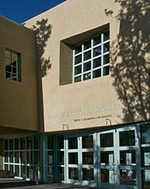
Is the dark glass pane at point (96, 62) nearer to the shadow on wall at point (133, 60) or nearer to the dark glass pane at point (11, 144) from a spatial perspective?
the shadow on wall at point (133, 60)

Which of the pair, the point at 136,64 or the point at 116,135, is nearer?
the point at 136,64

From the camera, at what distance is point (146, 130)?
13336mm

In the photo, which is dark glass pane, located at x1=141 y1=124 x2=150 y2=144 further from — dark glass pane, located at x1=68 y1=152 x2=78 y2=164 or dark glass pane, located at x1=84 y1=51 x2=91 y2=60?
dark glass pane, located at x1=84 y1=51 x2=91 y2=60

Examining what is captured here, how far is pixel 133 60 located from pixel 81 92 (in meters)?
3.04

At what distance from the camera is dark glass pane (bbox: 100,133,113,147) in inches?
586

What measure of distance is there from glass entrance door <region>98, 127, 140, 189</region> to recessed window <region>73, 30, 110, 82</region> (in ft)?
9.12

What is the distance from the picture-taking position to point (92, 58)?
1623cm

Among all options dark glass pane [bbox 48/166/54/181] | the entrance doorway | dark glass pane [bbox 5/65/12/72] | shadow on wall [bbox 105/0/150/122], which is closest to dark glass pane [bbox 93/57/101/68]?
shadow on wall [bbox 105/0/150/122]

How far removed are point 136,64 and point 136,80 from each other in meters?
0.60

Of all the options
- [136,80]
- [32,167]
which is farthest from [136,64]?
[32,167]

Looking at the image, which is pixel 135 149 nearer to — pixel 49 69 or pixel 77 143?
pixel 77 143

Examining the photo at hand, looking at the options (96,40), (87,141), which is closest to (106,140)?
(87,141)

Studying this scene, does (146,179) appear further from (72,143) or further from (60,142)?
(60,142)

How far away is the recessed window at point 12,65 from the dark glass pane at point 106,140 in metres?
4.95
